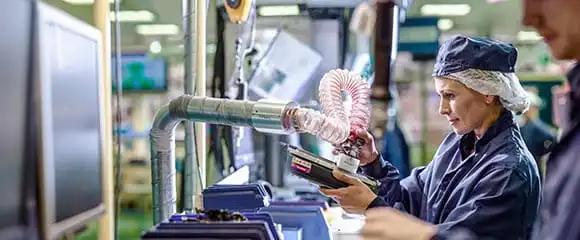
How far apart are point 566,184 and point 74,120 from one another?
0.86m

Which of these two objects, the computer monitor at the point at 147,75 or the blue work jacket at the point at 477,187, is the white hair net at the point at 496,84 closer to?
the blue work jacket at the point at 477,187

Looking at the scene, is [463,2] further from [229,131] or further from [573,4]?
[573,4]

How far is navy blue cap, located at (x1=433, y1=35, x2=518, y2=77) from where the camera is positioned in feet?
6.02

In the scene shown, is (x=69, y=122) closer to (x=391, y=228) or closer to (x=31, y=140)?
(x=31, y=140)

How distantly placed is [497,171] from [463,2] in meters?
8.14

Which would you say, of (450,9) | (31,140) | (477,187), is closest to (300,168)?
(477,187)

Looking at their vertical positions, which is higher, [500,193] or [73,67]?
[73,67]

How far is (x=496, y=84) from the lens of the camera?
182 cm

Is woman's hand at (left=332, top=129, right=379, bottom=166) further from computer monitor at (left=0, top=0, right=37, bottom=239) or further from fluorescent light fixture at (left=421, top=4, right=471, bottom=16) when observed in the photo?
fluorescent light fixture at (left=421, top=4, right=471, bottom=16)

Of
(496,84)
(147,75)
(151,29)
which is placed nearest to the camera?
(496,84)

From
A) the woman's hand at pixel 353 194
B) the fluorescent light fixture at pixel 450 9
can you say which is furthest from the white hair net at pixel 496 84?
the fluorescent light fixture at pixel 450 9

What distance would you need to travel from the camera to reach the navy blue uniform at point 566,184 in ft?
3.59

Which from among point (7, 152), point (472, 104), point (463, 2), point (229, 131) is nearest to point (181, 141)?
point (229, 131)

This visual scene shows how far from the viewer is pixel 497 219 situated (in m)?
1.66
